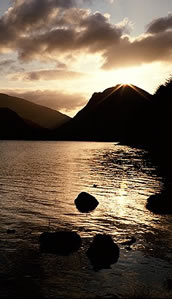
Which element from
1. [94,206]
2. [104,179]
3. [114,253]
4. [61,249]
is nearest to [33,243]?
[61,249]

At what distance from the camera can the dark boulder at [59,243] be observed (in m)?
18.4

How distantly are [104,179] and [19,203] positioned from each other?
82.9 feet

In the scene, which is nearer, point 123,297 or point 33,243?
point 123,297

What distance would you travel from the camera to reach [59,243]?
1858 centimetres

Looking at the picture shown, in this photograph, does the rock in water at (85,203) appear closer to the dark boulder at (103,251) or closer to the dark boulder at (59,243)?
the dark boulder at (59,243)

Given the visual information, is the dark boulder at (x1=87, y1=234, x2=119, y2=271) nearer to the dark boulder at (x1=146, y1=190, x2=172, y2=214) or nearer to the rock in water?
the rock in water

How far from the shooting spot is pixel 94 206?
1244 inches

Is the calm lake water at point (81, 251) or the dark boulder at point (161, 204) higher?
the dark boulder at point (161, 204)

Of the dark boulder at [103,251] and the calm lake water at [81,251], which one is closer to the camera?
the calm lake water at [81,251]

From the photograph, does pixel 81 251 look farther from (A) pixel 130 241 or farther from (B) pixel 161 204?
(B) pixel 161 204

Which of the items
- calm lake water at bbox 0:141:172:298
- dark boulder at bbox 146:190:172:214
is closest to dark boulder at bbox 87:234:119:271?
calm lake water at bbox 0:141:172:298

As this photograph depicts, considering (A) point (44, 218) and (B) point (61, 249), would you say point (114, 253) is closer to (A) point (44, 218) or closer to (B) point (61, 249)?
(B) point (61, 249)

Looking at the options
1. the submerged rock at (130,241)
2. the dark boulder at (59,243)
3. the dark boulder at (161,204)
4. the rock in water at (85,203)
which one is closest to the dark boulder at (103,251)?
the dark boulder at (59,243)

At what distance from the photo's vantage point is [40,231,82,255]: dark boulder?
726 inches
